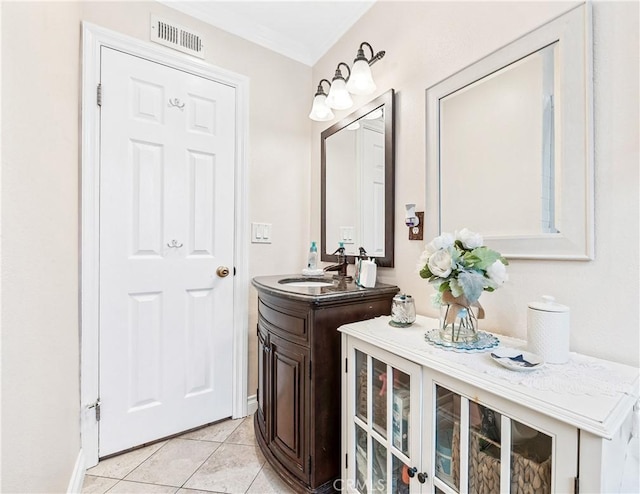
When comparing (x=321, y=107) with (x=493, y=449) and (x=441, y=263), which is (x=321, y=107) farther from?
(x=493, y=449)

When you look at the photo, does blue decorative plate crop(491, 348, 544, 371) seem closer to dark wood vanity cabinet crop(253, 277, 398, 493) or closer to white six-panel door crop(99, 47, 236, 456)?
dark wood vanity cabinet crop(253, 277, 398, 493)

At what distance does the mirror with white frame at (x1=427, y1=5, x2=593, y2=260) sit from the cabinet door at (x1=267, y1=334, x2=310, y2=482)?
2.70ft

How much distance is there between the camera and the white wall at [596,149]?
31.2 inches

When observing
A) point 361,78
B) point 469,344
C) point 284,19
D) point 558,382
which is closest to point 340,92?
point 361,78

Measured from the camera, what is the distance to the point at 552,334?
2.63ft

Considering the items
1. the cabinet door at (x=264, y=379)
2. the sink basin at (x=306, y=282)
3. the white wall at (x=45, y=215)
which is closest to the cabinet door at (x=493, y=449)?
the cabinet door at (x=264, y=379)

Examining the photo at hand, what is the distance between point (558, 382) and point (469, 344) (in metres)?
0.25

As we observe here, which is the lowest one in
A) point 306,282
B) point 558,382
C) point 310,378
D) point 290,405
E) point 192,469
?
point 192,469

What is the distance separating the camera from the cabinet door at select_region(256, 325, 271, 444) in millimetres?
1427

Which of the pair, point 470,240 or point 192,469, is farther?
point 192,469

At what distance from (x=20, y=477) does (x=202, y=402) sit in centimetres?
106

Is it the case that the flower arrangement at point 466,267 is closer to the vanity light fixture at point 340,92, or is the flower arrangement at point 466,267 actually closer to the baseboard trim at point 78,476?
the vanity light fixture at point 340,92

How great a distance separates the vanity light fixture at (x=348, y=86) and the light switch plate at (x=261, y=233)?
749 millimetres

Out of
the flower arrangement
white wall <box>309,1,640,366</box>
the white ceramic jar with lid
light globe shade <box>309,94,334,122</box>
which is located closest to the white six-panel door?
light globe shade <box>309,94,334,122</box>
